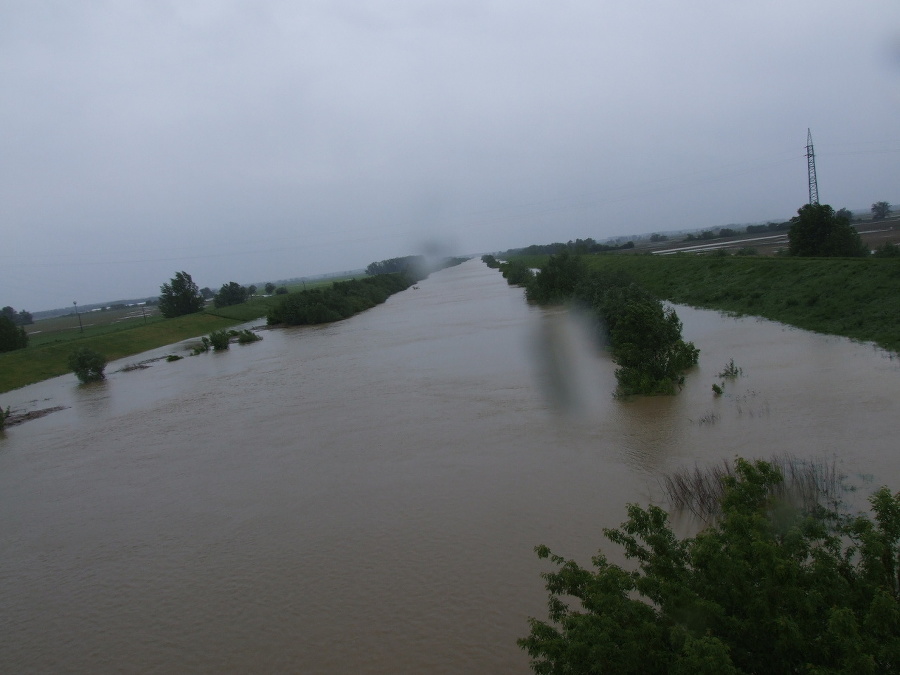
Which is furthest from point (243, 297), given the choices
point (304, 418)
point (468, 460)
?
point (468, 460)

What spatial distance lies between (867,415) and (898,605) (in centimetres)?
675

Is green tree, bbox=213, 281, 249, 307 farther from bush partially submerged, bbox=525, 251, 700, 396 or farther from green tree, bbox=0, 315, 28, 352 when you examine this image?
bush partially submerged, bbox=525, 251, 700, 396

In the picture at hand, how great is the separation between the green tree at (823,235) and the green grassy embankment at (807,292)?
1827 millimetres

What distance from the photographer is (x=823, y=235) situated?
23312 millimetres

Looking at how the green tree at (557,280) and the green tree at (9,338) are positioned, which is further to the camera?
the green tree at (9,338)

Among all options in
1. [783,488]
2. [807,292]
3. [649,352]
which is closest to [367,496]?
[783,488]

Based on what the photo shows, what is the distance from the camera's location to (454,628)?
5.08 metres

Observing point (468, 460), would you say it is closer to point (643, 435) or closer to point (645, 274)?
point (643, 435)

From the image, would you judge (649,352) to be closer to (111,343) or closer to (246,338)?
(246,338)

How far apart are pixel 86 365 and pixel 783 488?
2351cm

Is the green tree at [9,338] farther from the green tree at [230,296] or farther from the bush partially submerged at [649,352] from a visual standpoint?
the bush partially submerged at [649,352]

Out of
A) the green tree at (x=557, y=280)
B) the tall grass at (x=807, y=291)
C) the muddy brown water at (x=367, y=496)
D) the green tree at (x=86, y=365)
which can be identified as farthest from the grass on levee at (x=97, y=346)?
the tall grass at (x=807, y=291)

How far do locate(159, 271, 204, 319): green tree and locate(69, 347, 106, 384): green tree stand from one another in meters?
22.8

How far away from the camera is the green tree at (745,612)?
2730mm
